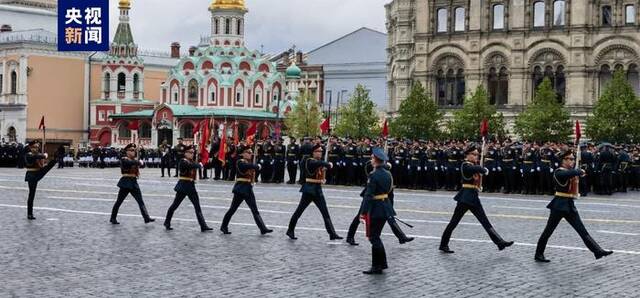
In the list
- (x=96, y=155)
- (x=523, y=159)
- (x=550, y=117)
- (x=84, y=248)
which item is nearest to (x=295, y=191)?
(x=523, y=159)

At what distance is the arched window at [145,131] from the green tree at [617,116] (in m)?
43.3

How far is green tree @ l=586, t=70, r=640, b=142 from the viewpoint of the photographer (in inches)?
2120

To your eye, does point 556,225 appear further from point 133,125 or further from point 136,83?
point 136,83

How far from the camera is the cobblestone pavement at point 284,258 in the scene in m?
12.6

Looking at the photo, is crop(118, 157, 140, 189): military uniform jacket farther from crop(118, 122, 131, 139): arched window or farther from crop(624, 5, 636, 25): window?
crop(118, 122, 131, 139): arched window

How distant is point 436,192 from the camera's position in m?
33.0

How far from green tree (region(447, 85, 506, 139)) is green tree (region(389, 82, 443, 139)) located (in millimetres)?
1296

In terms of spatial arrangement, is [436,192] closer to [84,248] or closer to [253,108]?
[84,248]

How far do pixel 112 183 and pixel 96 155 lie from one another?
78.6 feet

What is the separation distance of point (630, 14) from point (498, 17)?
7904 millimetres

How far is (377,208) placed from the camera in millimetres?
14289

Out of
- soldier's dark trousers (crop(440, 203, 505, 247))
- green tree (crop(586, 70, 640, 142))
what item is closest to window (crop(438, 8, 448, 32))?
green tree (crop(586, 70, 640, 142))

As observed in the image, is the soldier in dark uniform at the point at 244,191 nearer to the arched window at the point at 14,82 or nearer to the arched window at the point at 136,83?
the arched window at the point at 14,82

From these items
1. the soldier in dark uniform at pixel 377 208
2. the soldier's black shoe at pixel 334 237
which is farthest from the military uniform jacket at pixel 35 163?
the soldier in dark uniform at pixel 377 208
